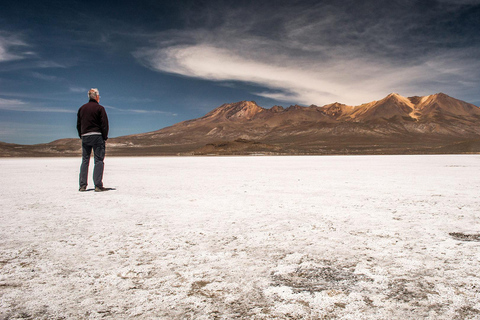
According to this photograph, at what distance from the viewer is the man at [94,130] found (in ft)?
17.2

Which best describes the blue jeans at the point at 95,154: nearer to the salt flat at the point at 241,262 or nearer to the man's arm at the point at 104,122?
the man's arm at the point at 104,122

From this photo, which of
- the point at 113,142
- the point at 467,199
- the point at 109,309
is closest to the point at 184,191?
the point at 109,309

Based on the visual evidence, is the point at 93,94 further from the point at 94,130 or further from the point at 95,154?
the point at 95,154

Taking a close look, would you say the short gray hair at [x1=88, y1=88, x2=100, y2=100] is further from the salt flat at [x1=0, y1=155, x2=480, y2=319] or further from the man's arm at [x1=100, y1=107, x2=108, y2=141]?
the salt flat at [x1=0, y1=155, x2=480, y2=319]

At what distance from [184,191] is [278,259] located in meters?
3.63

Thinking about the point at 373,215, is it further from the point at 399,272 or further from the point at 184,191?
the point at 184,191

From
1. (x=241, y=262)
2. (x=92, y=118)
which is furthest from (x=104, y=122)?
(x=241, y=262)

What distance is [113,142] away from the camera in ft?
346

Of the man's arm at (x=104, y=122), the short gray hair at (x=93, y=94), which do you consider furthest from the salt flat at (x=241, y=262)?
the short gray hair at (x=93, y=94)

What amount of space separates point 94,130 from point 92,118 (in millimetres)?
210

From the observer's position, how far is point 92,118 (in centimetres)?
525

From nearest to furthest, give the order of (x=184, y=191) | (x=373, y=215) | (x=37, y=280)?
(x=37, y=280)
(x=373, y=215)
(x=184, y=191)

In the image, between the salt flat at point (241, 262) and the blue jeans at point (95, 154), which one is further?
the blue jeans at point (95, 154)

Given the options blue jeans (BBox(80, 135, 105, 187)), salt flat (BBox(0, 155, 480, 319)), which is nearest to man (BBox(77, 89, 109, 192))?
blue jeans (BBox(80, 135, 105, 187))
